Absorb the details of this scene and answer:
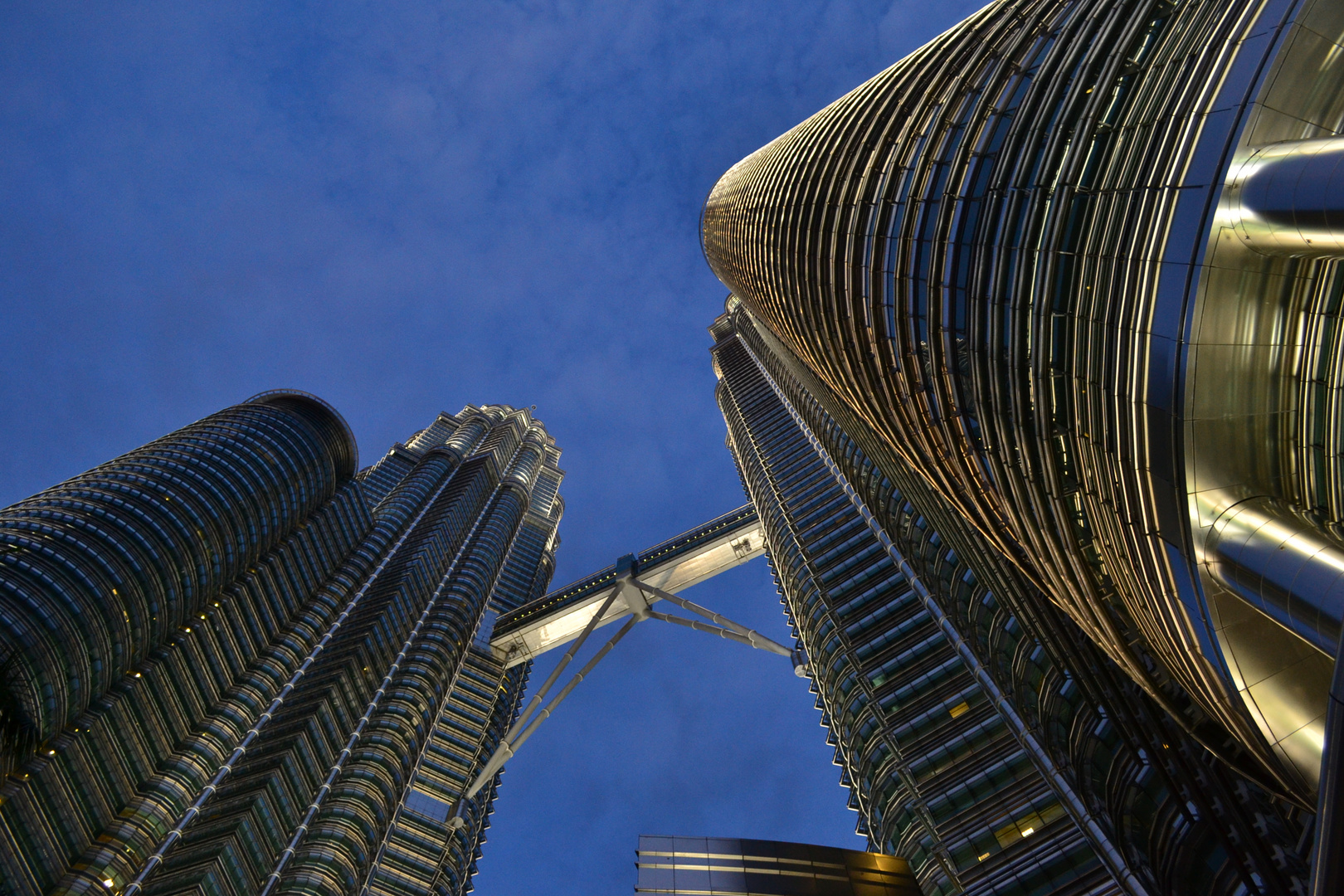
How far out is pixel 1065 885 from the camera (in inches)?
1756

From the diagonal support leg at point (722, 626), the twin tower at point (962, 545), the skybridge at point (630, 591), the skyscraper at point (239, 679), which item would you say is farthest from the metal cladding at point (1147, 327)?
the skybridge at point (630, 591)

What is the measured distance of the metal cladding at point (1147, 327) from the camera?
16.8m

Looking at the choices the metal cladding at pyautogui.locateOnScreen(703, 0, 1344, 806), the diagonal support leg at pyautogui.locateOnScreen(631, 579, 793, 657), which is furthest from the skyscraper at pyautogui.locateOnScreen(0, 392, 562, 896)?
the metal cladding at pyautogui.locateOnScreen(703, 0, 1344, 806)

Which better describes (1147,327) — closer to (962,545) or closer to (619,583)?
(962,545)

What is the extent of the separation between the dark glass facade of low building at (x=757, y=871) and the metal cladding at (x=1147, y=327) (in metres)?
25.5

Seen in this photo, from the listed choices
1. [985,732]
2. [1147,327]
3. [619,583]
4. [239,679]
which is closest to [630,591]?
[619,583]

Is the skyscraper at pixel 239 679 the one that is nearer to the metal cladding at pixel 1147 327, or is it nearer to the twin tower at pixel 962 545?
the twin tower at pixel 962 545

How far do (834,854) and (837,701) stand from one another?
70.5 feet

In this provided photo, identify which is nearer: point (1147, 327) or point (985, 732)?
point (1147, 327)

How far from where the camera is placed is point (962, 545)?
2336 inches

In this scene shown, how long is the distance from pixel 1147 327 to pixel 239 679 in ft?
388

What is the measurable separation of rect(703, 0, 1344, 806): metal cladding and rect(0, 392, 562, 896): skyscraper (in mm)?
61337

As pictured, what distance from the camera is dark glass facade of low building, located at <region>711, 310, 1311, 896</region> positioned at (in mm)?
34219

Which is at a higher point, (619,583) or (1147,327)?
(619,583)
